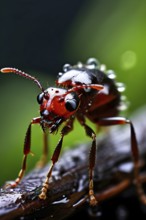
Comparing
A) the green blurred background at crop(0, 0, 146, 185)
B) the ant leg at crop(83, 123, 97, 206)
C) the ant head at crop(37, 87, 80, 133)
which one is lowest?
the ant leg at crop(83, 123, 97, 206)

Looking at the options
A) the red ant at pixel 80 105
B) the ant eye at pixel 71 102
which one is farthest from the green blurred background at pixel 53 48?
the ant eye at pixel 71 102

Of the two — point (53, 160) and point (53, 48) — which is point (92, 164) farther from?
point (53, 48)

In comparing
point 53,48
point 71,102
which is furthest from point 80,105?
point 53,48

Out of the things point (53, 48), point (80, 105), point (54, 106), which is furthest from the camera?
point (53, 48)

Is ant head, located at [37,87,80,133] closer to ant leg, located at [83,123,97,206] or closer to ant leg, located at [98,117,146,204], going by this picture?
ant leg, located at [83,123,97,206]

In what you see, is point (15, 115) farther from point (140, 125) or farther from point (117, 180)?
point (117, 180)

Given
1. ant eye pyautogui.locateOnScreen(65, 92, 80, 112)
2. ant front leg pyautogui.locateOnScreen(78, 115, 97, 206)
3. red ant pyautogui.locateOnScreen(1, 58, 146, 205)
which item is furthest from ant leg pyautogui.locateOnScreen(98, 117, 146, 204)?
ant eye pyautogui.locateOnScreen(65, 92, 80, 112)
